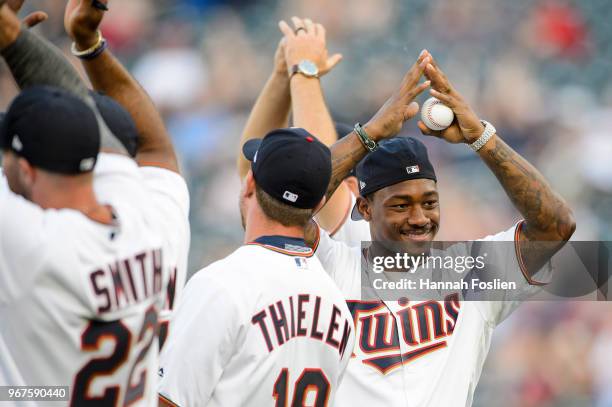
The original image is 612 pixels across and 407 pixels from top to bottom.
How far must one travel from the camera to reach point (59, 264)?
2.34 metres

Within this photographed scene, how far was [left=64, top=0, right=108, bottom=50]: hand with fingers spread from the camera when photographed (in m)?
2.79

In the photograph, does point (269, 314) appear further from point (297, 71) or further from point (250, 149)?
point (297, 71)

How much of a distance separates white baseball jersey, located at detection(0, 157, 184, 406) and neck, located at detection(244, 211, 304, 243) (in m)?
0.51

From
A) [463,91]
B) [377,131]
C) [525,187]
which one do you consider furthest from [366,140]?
[463,91]

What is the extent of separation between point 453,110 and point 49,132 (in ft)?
5.41

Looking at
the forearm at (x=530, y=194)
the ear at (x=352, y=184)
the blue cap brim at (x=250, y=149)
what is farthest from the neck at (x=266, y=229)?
the ear at (x=352, y=184)

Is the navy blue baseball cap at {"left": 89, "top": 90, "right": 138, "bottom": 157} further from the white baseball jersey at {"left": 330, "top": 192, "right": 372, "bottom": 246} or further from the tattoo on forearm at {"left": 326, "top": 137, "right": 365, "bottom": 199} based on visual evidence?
the white baseball jersey at {"left": 330, "top": 192, "right": 372, "bottom": 246}

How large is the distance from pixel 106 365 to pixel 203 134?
5578 millimetres

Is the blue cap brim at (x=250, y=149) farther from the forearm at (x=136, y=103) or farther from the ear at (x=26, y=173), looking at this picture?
the ear at (x=26, y=173)

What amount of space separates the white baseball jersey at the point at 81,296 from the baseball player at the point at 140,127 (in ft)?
0.68

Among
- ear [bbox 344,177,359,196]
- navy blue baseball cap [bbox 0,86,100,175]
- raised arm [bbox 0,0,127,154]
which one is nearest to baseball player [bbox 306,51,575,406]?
ear [bbox 344,177,359,196]

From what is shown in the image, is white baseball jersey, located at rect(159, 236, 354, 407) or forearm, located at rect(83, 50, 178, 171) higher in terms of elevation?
forearm, located at rect(83, 50, 178, 171)

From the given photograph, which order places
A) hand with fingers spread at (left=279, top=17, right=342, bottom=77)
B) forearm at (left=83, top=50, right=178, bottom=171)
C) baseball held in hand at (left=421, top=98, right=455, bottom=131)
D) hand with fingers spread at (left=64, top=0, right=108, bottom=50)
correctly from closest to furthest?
hand with fingers spread at (left=64, top=0, right=108, bottom=50)
forearm at (left=83, top=50, right=178, bottom=171)
baseball held in hand at (left=421, top=98, right=455, bottom=131)
hand with fingers spread at (left=279, top=17, right=342, bottom=77)

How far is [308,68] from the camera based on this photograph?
4.09 metres
